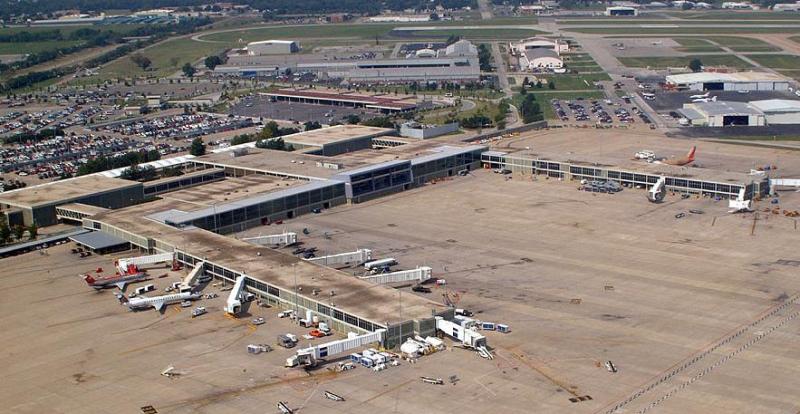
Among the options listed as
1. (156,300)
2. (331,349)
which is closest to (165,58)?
(156,300)

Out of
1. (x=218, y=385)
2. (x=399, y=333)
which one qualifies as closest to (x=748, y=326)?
(x=399, y=333)

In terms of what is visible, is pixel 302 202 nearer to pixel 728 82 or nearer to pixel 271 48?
pixel 728 82

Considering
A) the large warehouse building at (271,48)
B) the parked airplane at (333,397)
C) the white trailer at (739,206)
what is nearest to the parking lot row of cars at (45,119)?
the large warehouse building at (271,48)

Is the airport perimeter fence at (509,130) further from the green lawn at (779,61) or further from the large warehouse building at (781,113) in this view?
the green lawn at (779,61)

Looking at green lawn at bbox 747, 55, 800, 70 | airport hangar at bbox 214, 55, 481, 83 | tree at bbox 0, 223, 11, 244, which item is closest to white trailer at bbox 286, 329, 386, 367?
tree at bbox 0, 223, 11, 244

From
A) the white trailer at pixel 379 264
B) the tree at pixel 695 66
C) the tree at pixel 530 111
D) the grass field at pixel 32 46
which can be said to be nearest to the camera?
the white trailer at pixel 379 264

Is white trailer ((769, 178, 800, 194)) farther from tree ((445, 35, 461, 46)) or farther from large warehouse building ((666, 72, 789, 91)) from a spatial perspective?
tree ((445, 35, 461, 46))
